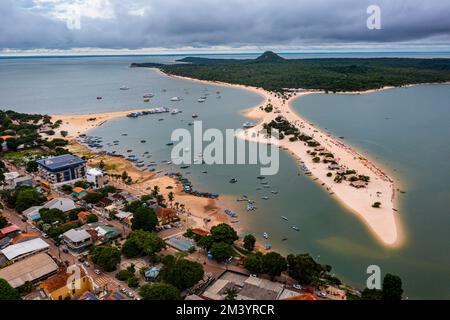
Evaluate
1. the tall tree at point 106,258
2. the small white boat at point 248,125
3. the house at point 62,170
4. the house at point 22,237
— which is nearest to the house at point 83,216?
the house at point 22,237

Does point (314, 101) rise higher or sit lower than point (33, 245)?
higher

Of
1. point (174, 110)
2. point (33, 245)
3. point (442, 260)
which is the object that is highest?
point (174, 110)

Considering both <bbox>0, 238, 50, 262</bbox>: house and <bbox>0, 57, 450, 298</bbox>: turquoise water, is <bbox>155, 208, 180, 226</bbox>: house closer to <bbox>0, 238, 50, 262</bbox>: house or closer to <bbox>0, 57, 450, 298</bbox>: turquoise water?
<bbox>0, 57, 450, 298</bbox>: turquoise water

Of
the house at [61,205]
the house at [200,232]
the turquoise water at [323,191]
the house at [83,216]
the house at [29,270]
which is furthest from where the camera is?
the house at [61,205]

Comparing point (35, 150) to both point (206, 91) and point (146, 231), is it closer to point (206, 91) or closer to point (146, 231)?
point (146, 231)

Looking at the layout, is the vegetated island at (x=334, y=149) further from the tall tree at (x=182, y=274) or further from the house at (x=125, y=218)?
the house at (x=125, y=218)

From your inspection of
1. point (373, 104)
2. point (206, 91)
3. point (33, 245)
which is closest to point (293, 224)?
point (33, 245)
